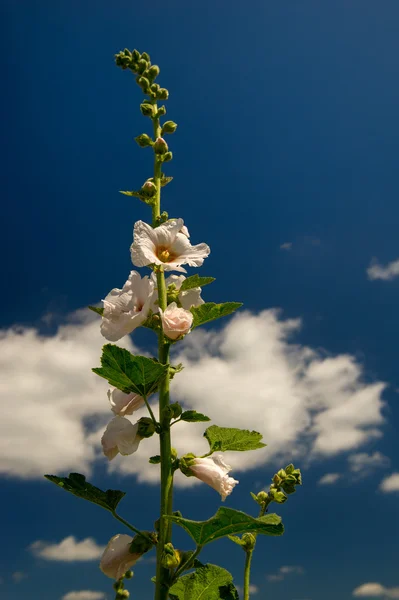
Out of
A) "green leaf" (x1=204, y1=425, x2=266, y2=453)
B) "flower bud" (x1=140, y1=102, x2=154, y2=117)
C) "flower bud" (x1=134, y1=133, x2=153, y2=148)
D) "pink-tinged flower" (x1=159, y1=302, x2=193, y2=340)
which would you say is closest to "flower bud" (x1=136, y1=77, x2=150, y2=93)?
"flower bud" (x1=140, y1=102, x2=154, y2=117)

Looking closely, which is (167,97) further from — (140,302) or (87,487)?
(87,487)

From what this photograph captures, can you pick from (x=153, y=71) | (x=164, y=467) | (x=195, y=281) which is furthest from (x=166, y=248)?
(x=153, y=71)

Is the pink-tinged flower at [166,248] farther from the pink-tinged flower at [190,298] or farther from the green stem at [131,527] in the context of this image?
the green stem at [131,527]

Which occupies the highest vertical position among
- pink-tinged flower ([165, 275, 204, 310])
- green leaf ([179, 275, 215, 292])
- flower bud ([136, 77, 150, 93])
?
flower bud ([136, 77, 150, 93])

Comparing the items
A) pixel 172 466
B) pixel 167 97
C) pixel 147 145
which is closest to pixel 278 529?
pixel 172 466

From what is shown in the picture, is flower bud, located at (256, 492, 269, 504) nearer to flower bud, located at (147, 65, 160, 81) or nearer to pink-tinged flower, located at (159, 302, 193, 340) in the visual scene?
pink-tinged flower, located at (159, 302, 193, 340)
